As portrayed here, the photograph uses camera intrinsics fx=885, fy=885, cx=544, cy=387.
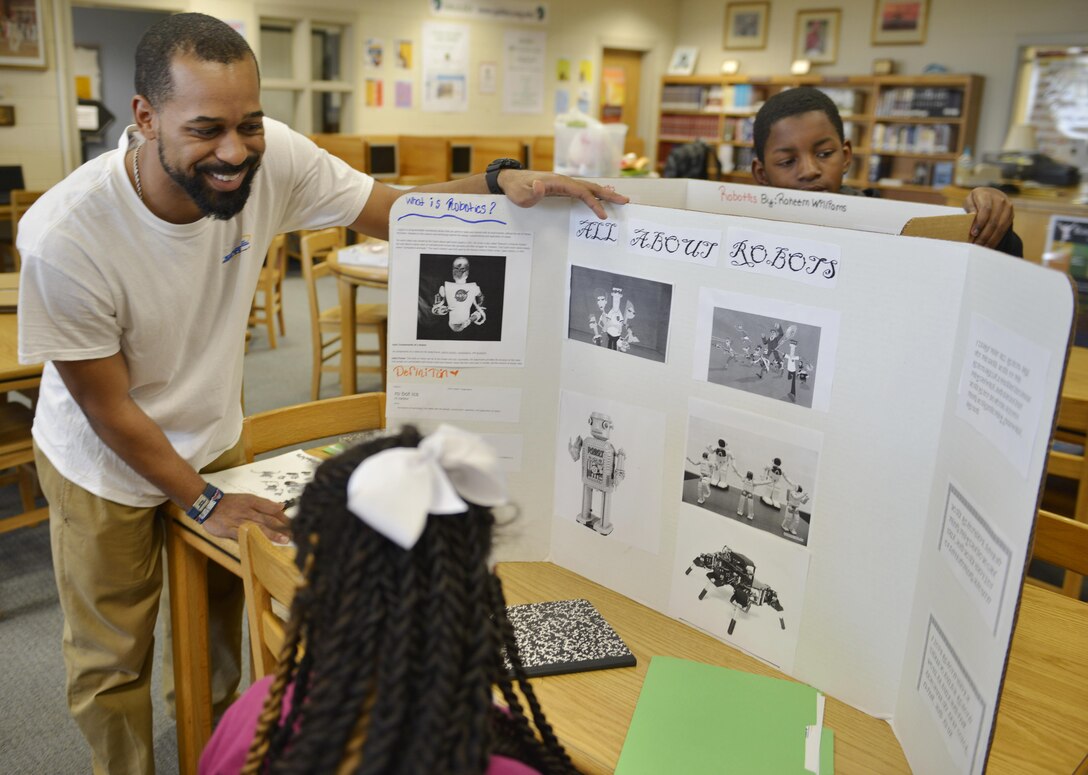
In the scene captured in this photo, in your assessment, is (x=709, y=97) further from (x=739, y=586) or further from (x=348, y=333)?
(x=739, y=586)

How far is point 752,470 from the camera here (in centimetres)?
118

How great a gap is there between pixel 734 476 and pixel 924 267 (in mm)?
377

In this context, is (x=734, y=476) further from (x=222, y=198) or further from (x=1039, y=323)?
(x=222, y=198)

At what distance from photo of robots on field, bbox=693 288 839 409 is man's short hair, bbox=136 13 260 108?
0.87m

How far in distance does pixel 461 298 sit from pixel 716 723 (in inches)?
28.3

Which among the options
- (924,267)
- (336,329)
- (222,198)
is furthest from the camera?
(336,329)

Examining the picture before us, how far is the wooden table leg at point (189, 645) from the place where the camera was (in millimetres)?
1729

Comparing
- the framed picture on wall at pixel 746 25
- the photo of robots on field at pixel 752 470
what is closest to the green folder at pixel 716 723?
the photo of robots on field at pixel 752 470

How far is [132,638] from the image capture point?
5.67 ft

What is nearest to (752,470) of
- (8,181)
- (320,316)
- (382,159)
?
(320,316)

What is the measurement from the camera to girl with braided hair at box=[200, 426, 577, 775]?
60cm

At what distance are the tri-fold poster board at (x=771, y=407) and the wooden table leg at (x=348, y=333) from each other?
295cm

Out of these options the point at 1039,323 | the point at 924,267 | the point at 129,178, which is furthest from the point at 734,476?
the point at 129,178

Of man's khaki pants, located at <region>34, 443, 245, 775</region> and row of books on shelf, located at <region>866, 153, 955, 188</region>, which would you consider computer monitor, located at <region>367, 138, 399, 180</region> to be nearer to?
row of books on shelf, located at <region>866, 153, 955, 188</region>
